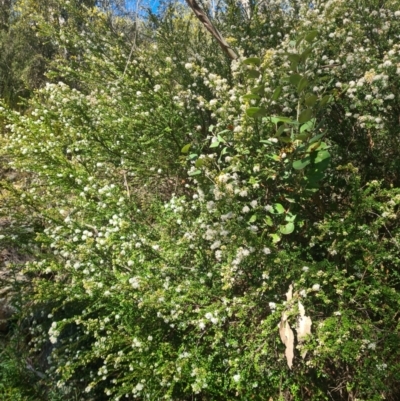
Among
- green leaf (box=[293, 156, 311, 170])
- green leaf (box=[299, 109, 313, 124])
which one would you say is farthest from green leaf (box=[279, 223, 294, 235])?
green leaf (box=[299, 109, 313, 124])

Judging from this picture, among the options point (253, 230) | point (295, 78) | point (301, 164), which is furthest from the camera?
point (253, 230)

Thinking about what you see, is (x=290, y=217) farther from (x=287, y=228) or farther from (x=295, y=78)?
(x=295, y=78)

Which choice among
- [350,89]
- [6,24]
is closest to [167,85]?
[350,89]

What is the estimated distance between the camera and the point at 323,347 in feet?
4.68

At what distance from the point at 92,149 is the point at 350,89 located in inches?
73.0

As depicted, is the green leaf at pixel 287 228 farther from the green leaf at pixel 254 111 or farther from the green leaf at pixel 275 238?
the green leaf at pixel 254 111

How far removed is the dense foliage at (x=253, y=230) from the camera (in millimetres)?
1541

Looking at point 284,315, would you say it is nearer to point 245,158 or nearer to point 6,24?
point 245,158

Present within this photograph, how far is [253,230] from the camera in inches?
61.5

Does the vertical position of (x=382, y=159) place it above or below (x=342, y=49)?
below

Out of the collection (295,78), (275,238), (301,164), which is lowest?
(275,238)

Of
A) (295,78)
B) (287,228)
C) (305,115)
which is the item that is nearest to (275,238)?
(287,228)

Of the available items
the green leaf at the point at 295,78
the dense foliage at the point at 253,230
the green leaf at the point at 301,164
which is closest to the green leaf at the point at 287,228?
the dense foliage at the point at 253,230

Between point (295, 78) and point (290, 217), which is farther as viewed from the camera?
point (290, 217)
